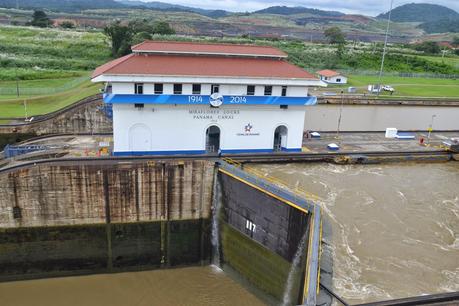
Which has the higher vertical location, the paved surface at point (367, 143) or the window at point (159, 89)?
the window at point (159, 89)

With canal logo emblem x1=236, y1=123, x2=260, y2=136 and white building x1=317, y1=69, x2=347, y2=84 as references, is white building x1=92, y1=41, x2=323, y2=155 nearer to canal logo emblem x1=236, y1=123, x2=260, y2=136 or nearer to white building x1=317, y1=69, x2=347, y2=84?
canal logo emblem x1=236, y1=123, x2=260, y2=136

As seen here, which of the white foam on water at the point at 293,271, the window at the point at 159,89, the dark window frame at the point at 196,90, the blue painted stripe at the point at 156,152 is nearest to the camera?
the white foam on water at the point at 293,271

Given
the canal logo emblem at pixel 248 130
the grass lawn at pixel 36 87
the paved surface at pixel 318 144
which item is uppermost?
the canal logo emblem at pixel 248 130

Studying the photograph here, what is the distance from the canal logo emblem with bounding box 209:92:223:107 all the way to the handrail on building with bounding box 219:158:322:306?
3477 mm

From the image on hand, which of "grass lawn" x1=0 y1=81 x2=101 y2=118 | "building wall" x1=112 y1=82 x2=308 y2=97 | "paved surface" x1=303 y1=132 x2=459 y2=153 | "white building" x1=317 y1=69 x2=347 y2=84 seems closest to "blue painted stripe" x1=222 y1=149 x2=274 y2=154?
"paved surface" x1=303 y1=132 x2=459 y2=153

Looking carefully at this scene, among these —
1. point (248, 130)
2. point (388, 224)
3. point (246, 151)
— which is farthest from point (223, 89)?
point (388, 224)

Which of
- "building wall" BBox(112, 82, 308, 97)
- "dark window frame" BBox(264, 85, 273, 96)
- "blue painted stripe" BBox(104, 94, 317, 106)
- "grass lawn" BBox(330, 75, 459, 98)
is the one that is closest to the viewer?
"blue painted stripe" BBox(104, 94, 317, 106)

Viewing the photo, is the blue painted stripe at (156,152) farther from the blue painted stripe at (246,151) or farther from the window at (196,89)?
the window at (196,89)

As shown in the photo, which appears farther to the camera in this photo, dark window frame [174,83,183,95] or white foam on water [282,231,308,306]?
dark window frame [174,83,183,95]

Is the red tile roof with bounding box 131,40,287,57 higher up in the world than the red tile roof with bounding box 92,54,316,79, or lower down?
higher up

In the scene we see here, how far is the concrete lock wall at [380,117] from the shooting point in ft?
156

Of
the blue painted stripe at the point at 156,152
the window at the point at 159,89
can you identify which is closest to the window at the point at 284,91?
the blue painted stripe at the point at 156,152

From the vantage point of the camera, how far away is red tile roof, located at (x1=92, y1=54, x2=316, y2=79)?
24.3 metres

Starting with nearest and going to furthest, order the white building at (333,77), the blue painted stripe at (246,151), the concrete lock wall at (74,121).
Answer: the blue painted stripe at (246,151)
the concrete lock wall at (74,121)
the white building at (333,77)
